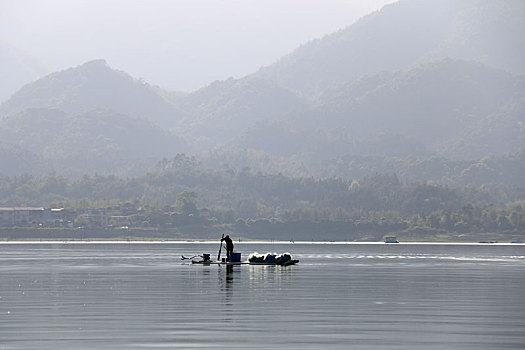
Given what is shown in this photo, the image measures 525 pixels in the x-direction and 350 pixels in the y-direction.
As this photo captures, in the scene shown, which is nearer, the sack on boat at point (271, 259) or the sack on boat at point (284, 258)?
the sack on boat at point (284, 258)

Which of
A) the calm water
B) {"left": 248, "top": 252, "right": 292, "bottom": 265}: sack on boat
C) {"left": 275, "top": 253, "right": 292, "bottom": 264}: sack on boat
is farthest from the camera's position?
{"left": 248, "top": 252, "right": 292, "bottom": 265}: sack on boat

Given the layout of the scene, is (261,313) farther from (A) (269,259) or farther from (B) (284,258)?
(A) (269,259)

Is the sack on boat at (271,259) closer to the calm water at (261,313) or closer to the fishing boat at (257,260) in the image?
the fishing boat at (257,260)

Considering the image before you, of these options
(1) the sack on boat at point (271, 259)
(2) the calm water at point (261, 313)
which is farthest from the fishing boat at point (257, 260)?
(2) the calm water at point (261, 313)

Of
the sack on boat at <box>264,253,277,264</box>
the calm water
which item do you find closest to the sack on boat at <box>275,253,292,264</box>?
the sack on boat at <box>264,253,277,264</box>

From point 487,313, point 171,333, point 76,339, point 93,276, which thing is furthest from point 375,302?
point 93,276

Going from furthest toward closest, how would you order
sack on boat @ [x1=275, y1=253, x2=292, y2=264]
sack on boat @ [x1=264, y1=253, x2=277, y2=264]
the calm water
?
sack on boat @ [x1=264, y1=253, x2=277, y2=264] < sack on boat @ [x1=275, y1=253, x2=292, y2=264] < the calm water

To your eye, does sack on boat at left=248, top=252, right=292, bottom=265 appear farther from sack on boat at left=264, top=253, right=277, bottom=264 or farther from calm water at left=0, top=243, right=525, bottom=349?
calm water at left=0, top=243, right=525, bottom=349

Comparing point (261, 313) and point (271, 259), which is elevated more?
point (271, 259)

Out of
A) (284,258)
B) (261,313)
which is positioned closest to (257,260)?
(284,258)

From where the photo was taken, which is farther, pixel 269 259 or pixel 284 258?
pixel 269 259

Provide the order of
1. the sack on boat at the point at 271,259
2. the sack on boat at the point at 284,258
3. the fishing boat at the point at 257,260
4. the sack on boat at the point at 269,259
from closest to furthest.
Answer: the fishing boat at the point at 257,260, the sack on boat at the point at 284,258, the sack on boat at the point at 271,259, the sack on boat at the point at 269,259

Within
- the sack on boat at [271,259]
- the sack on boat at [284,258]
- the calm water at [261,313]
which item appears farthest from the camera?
the sack on boat at [271,259]

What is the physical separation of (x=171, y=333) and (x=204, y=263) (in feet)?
272
